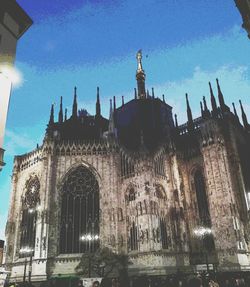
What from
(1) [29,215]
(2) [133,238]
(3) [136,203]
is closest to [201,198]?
(3) [136,203]

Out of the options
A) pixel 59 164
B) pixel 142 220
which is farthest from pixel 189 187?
pixel 59 164

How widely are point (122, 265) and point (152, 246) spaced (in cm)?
399

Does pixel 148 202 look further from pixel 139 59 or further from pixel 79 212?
pixel 139 59

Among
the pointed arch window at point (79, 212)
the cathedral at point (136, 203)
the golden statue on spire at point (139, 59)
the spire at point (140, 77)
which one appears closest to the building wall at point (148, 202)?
the cathedral at point (136, 203)

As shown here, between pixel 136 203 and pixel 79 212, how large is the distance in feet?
22.7

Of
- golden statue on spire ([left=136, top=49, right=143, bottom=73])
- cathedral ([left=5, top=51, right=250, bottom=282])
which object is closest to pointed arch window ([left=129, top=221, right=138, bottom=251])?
cathedral ([left=5, top=51, right=250, bottom=282])

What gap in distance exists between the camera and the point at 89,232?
34.6 meters

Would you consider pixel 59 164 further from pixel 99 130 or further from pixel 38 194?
pixel 99 130

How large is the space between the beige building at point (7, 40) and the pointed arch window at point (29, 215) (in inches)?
1083

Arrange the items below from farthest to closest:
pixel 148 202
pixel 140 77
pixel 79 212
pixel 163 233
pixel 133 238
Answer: pixel 140 77, pixel 79 212, pixel 163 233, pixel 133 238, pixel 148 202

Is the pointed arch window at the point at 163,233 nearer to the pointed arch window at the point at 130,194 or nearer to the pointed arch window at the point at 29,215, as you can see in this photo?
the pointed arch window at the point at 130,194

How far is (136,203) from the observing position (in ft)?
113

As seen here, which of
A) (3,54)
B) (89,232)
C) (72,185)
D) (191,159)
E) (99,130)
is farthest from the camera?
(99,130)

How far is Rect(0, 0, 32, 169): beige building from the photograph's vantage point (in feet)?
34.8
